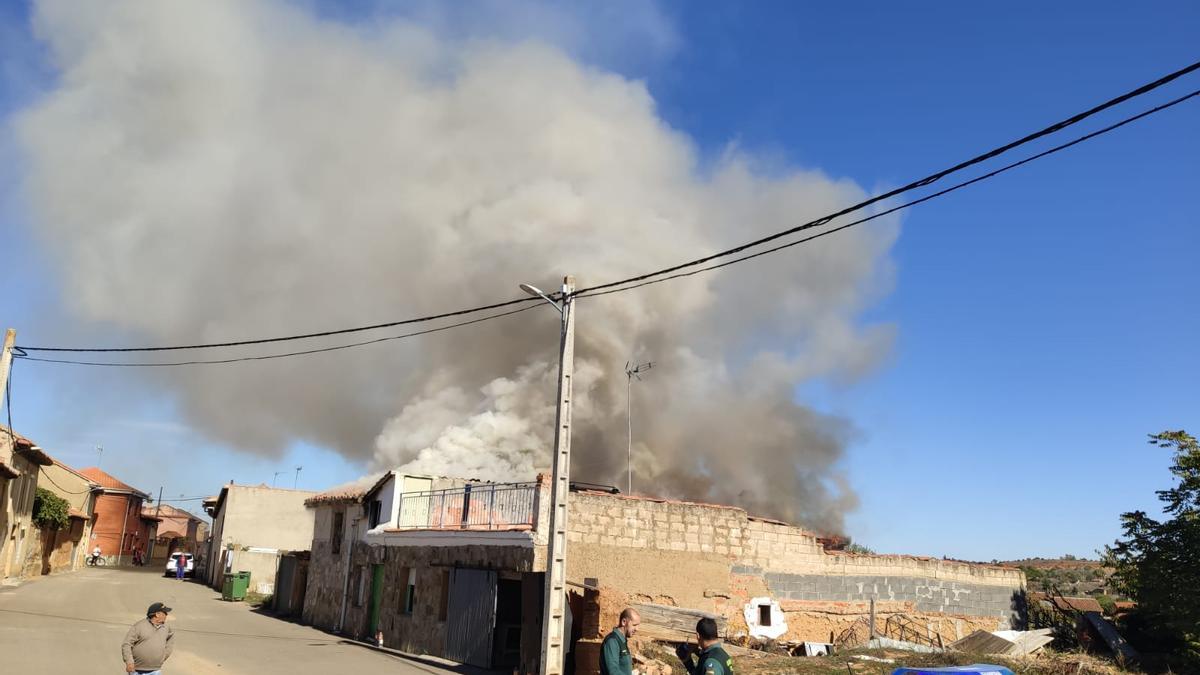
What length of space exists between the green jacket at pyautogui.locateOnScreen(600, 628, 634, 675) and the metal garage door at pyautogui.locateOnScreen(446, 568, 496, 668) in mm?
8684

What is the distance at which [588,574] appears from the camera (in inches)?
632

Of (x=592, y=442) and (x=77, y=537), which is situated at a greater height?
(x=592, y=442)

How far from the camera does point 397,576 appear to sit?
18672 millimetres

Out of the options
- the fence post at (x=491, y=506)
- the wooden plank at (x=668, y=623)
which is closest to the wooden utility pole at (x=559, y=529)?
the wooden plank at (x=668, y=623)

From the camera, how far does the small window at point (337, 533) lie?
77.6ft

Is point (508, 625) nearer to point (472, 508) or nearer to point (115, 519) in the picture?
point (472, 508)

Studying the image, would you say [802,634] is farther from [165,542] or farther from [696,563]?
[165,542]

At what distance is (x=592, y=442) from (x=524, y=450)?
7.19 metres

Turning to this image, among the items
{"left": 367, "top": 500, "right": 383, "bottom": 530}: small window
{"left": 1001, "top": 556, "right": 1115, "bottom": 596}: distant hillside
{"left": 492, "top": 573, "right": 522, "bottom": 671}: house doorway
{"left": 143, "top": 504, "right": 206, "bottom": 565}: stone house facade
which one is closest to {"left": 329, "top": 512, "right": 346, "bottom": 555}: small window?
{"left": 367, "top": 500, "right": 383, "bottom": 530}: small window

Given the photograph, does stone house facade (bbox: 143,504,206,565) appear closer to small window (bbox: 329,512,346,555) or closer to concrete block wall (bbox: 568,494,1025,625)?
small window (bbox: 329,512,346,555)

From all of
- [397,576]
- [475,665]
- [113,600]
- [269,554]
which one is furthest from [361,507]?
[269,554]

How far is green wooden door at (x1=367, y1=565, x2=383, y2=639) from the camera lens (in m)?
19.9

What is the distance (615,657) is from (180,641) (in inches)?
557

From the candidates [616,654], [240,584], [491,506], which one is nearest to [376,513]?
[491,506]
